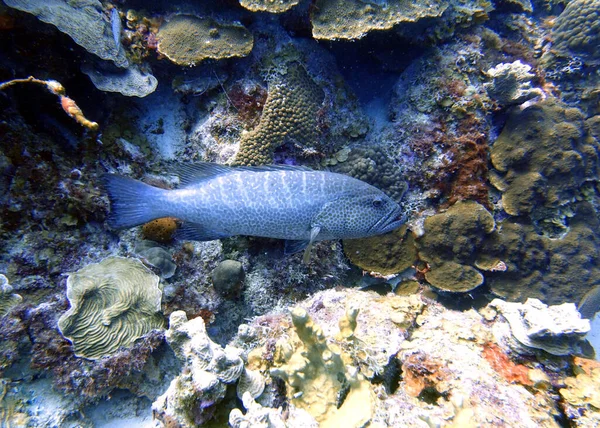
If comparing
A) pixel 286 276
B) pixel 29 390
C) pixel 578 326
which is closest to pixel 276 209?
pixel 286 276

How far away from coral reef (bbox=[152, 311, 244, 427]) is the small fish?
13.9 ft

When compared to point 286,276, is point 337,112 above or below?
above

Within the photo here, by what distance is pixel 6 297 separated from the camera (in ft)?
10.1

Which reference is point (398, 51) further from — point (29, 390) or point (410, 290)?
point (29, 390)

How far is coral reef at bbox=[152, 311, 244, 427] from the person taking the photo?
242 centimetres

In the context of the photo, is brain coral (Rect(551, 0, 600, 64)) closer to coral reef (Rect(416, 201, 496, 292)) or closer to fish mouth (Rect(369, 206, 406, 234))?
coral reef (Rect(416, 201, 496, 292))

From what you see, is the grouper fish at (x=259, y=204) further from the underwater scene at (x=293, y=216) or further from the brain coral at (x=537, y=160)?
the brain coral at (x=537, y=160)

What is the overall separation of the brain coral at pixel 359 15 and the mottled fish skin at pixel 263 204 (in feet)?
8.86

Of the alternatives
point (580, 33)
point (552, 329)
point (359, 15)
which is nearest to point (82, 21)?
point (359, 15)

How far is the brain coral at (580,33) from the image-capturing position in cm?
613

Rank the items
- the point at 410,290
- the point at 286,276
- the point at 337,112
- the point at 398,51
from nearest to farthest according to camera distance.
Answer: the point at 286,276 → the point at 410,290 → the point at 337,112 → the point at 398,51

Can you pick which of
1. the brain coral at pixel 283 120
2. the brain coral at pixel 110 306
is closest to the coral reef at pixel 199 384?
the brain coral at pixel 110 306

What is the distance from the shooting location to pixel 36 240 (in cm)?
345

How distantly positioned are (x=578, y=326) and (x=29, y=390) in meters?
5.63
